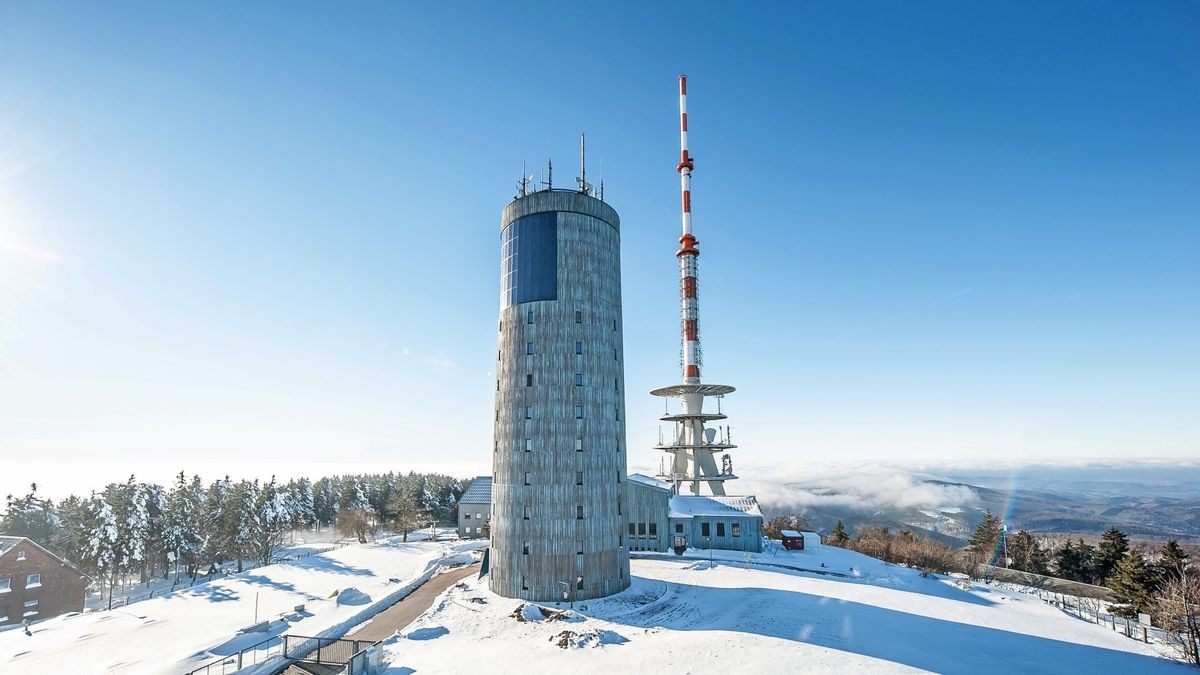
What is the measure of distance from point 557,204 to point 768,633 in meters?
30.4

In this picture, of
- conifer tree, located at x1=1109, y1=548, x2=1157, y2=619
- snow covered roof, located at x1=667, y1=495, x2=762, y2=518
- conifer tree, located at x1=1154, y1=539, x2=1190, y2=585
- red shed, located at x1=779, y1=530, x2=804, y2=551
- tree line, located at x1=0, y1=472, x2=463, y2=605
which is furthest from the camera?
tree line, located at x1=0, y1=472, x2=463, y2=605

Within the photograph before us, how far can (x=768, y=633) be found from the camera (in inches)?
1081

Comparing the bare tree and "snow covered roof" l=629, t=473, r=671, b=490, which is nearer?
the bare tree

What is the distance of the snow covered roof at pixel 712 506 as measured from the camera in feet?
182

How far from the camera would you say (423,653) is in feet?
85.1

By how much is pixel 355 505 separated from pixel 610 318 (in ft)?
286

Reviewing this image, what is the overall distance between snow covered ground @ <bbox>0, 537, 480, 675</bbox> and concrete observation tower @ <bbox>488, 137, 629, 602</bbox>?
11137 millimetres

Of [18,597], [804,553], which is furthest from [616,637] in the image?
[18,597]

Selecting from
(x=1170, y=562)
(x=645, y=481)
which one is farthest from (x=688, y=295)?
(x=1170, y=562)

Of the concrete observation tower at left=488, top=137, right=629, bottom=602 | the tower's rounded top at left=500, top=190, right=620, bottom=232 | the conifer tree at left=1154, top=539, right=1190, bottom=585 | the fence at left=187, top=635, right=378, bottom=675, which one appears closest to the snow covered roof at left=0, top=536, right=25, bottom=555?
the fence at left=187, top=635, right=378, bottom=675

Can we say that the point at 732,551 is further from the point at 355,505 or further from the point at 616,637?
the point at 355,505

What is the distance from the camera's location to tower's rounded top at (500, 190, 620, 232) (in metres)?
40.4

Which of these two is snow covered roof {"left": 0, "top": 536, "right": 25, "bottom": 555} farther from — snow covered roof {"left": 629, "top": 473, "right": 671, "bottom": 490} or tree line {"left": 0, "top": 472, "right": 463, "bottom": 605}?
snow covered roof {"left": 629, "top": 473, "right": 671, "bottom": 490}

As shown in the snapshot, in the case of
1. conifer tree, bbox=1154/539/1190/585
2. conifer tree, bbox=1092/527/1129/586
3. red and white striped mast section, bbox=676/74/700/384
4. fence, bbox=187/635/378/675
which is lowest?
conifer tree, bbox=1092/527/1129/586
